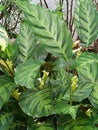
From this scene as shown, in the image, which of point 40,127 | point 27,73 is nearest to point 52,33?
point 27,73

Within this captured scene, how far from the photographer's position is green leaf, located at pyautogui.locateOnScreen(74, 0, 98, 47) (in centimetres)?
98

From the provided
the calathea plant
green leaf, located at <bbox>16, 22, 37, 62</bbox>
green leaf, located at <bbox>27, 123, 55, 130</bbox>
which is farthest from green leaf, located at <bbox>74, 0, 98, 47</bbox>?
green leaf, located at <bbox>27, 123, 55, 130</bbox>

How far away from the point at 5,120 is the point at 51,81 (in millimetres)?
164

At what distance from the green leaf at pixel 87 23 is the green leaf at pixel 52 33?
89 millimetres

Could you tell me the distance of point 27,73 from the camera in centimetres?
88

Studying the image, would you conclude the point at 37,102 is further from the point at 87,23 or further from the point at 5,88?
the point at 87,23

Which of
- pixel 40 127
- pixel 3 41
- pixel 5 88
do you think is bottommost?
pixel 40 127

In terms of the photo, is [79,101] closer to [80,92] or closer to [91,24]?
[80,92]

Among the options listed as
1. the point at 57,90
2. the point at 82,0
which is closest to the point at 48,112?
the point at 57,90

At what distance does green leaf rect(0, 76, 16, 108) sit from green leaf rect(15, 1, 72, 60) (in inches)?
5.6

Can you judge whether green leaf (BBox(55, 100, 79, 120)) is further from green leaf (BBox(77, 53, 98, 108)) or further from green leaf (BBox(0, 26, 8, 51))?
green leaf (BBox(0, 26, 8, 51))

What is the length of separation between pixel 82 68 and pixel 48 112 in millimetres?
141

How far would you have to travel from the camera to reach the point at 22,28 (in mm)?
1074

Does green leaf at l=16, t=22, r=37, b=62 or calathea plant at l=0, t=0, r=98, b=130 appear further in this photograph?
green leaf at l=16, t=22, r=37, b=62
